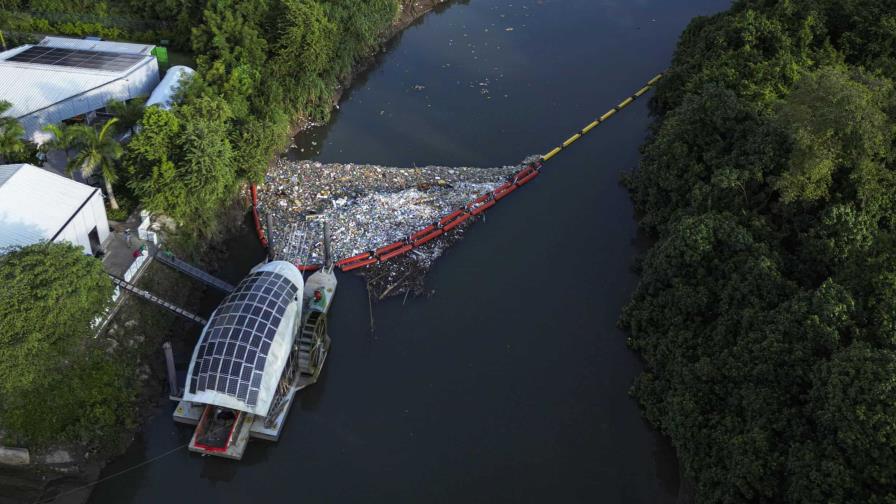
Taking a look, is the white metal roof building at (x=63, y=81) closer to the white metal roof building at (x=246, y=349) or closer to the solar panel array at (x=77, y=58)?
the solar panel array at (x=77, y=58)

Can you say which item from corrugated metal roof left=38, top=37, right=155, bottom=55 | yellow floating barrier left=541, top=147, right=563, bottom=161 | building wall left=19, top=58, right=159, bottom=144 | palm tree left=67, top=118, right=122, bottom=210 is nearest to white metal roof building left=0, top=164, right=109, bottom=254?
palm tree left=67, top=118, right=122, bottom=210

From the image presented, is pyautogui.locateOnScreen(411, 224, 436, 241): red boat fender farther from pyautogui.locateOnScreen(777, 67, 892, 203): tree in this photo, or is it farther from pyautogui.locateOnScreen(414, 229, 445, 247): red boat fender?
pyautogui.locateOnScreen(777, 67, 892, 203): tree

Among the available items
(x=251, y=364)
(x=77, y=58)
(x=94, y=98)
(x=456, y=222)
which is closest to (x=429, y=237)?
(x=456, y=222)

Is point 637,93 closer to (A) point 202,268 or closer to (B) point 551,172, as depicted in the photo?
(B) point 551,172

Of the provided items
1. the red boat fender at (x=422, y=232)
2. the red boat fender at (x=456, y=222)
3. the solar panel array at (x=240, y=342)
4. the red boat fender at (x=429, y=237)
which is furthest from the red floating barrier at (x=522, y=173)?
the solar panel array at (x=240, y=342)

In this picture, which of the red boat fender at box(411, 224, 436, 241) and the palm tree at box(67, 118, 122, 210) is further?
the red boat fender at box(411, 224, 436, 241)

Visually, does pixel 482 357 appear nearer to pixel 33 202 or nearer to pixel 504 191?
pixel 504 191
